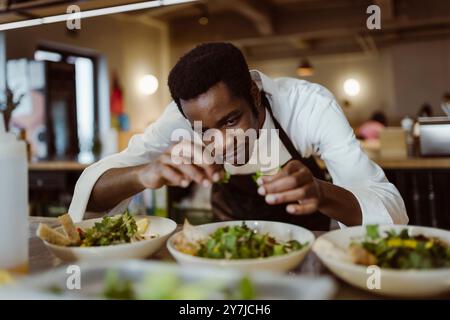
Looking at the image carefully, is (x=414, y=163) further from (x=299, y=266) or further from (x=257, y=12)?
(x=257, y=12)

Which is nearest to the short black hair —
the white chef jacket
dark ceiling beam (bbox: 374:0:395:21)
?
the white chef jacket

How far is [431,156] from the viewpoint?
8.50 feet

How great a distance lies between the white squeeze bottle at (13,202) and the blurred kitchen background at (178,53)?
3.53 feet

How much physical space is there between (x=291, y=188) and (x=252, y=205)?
1.05m

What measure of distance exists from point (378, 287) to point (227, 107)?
66 centimetres

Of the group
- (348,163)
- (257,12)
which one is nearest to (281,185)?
(348,163)

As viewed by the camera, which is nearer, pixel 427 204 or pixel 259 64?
pixel 427 204

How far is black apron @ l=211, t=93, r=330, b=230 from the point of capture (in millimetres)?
1688

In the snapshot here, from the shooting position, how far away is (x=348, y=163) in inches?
47.8

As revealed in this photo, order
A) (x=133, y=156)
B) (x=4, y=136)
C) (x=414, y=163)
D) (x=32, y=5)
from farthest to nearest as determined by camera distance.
→ (x=414, y=163) → (x=32, y=5) → (x=133, y=156) → (x=4, y=136)

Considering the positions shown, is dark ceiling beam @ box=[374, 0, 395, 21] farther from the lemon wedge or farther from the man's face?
the lemon wedge

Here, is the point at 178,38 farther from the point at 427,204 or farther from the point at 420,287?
the point at 420,287

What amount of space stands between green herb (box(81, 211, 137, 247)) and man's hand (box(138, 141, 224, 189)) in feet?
0.32

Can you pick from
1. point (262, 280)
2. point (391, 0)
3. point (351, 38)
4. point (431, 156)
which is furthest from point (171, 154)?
point (351, 38)
